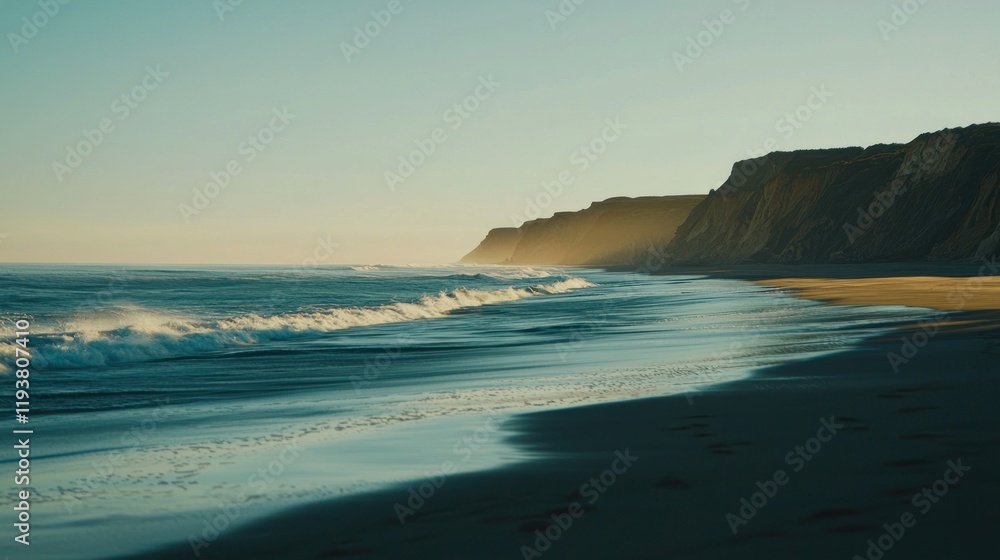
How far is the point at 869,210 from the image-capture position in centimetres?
9156

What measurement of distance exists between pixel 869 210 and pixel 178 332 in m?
84.9

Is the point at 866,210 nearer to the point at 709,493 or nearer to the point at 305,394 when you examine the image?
the point at 305,394

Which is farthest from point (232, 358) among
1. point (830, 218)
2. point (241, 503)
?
point (830, 218)

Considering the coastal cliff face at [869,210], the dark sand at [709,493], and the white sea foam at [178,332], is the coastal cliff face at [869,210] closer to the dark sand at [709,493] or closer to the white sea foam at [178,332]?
the white sea foam at [178,332]

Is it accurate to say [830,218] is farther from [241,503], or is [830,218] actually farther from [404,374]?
[241,503]

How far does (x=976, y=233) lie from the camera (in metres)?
69.0

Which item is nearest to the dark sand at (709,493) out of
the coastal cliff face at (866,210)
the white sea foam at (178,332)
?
the white sea foam at (178,332)

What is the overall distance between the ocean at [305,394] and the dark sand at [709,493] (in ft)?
1.47

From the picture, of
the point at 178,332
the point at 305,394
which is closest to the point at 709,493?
the point at 305,394

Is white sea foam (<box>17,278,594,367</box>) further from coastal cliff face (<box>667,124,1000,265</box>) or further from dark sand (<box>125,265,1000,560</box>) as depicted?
coastal cliff face (<box>667,124,1000,265</box>)

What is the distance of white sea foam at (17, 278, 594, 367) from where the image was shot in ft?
54.1

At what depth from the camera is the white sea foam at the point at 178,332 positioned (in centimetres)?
1650

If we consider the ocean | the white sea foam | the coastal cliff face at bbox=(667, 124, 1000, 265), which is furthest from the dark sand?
the coastal cliff face at bbox=(667, 124, 1000, 265)

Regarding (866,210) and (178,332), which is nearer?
(178,332)
